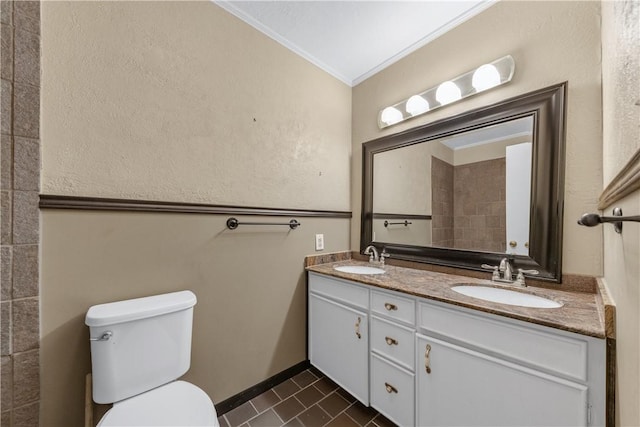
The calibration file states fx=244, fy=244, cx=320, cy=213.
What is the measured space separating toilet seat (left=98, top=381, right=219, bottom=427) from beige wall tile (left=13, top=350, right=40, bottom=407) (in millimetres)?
316

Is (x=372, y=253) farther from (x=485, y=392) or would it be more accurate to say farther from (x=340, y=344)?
(x=485, y=392)

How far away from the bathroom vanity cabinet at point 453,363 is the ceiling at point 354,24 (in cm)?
167

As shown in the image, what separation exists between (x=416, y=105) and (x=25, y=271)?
7.25 feet

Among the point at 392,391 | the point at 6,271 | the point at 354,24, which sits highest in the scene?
the point at 354,24

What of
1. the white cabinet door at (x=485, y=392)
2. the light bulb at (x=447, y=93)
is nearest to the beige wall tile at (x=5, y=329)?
the white cabinet door at (x=485, y=392)

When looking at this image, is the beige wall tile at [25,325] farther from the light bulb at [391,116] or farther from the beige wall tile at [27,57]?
the light bulb at [391,116]

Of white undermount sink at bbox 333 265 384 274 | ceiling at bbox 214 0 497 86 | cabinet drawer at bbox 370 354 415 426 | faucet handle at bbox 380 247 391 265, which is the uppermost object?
ceiling at bbox 214 0 497 86

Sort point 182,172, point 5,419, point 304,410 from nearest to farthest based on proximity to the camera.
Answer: point 5,419 < point 182,172 < point 304,410

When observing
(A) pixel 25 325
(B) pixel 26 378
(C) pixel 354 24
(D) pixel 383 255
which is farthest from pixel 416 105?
(B) pixel 26 378

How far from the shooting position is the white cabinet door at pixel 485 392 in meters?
0.81

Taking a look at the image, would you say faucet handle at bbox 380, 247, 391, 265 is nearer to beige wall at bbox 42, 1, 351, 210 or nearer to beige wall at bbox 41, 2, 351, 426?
beige wall at bbox 41, 2, 351, 426

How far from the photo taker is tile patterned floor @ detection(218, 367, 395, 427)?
1371mm

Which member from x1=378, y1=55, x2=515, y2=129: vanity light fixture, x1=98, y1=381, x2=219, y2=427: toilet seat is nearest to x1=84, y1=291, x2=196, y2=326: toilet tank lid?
x1=98, y1=381, x2=219, y2=427: toilet seat

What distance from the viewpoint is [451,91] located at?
5.09ft
